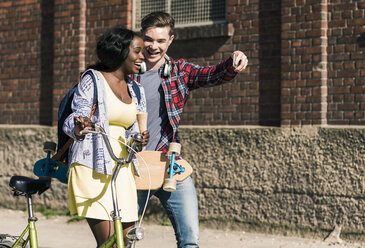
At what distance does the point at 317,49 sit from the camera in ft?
23.5

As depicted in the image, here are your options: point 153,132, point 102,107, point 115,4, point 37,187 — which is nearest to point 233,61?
point 153,132

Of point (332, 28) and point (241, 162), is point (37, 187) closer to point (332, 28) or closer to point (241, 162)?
point (241, 162)

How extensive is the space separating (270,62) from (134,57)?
3998mm

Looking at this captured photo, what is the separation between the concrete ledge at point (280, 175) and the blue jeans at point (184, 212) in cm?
312

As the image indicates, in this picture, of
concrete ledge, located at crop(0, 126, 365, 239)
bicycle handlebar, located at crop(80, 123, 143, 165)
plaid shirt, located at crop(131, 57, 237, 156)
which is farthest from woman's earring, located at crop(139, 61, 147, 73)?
concrete ledge, located at crop(0, 126, 365, 239)

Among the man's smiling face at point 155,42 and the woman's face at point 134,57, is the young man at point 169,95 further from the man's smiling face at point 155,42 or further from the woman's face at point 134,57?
the woman's face at point 134,57

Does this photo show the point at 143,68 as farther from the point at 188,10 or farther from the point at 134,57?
the point at 188,10

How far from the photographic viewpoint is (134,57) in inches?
150

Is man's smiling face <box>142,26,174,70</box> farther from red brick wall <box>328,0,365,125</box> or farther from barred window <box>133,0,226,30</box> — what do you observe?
barred window <box>133,0,226,30</box>

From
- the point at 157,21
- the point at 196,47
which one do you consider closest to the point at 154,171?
the point at 157,21

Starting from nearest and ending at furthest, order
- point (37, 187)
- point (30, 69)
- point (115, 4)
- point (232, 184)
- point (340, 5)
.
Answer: point (37, 187)
point (340, 5)
point (232, 184)
point (115, 4)
point (30, 69)

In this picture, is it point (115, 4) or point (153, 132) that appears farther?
point (115, 4)

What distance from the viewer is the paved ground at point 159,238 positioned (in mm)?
6942

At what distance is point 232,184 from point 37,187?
3.76 meters
